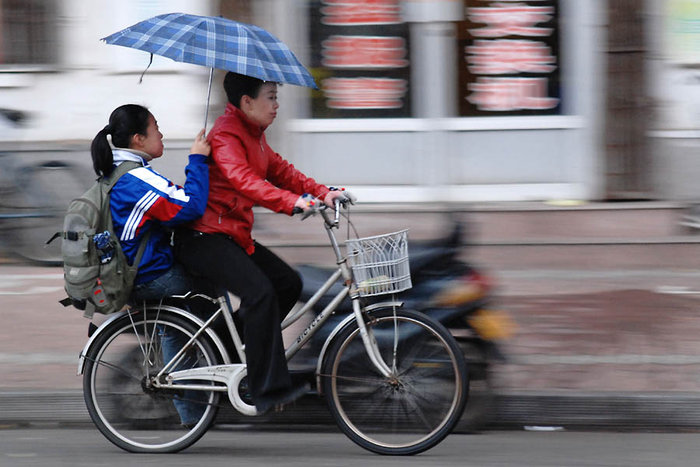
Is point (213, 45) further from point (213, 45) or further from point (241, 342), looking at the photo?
point (241, 342)

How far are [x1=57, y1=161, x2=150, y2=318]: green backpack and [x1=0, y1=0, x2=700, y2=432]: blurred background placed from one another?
4099 mm

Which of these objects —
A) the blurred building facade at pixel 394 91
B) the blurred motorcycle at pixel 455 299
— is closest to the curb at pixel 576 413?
the blurred motorcycle at pixel 455 299

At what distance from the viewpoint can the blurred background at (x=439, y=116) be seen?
916cm

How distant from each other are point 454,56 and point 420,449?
19.5ft

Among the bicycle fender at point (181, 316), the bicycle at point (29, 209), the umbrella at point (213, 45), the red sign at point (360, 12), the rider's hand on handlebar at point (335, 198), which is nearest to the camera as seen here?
the umbrella at point (213, 45)

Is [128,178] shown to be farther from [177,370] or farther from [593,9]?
[593,9]

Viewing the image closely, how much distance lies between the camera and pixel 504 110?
9.89m

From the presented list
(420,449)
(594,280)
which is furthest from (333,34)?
(420,449)

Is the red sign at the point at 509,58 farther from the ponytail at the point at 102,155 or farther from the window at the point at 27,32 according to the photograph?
the ponytail at the point at 102,155

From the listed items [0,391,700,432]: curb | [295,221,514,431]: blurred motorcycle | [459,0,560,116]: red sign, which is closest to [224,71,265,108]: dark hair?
[295,221,514,431]: blurred motorcycle

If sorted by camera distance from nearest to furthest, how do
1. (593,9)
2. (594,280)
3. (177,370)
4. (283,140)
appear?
(177,370), (594,280), (593,9), (283,140)

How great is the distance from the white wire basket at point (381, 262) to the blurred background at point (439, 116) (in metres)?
4.03

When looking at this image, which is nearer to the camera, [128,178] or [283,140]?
[128,178]

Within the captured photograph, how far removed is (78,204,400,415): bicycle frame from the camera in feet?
15.1
